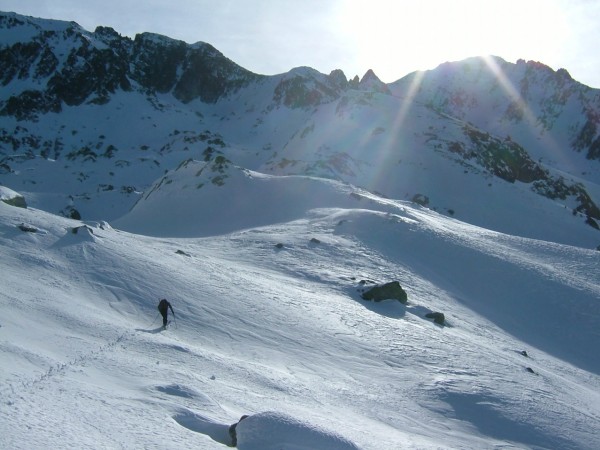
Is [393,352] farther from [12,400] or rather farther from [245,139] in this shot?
[245,139]

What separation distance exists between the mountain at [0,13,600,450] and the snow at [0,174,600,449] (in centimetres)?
7

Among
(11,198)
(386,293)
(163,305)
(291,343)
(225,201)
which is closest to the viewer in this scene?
(163,305)

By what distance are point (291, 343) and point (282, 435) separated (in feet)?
26.1

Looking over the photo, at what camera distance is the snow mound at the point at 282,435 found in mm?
8414

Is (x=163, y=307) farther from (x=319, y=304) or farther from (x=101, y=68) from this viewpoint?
(x=101, y=68)

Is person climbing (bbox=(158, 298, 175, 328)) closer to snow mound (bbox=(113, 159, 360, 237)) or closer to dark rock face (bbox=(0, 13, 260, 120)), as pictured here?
snow mound (bbox=(113, 159, 360, 237))

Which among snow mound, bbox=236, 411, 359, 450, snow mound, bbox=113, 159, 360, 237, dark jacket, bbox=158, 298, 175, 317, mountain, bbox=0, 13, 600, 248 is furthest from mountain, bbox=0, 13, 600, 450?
mountain, bbox=0, 13, 600, 248

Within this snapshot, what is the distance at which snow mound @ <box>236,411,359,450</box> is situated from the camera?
8414 mm

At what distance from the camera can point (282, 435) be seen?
336 inches

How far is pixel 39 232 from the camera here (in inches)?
829

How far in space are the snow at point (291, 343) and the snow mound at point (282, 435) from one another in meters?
0.02

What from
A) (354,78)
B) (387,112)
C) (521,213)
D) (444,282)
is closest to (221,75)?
(354,78)

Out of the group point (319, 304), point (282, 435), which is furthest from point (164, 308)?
point (282, 435)

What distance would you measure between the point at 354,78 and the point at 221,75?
37.8m
